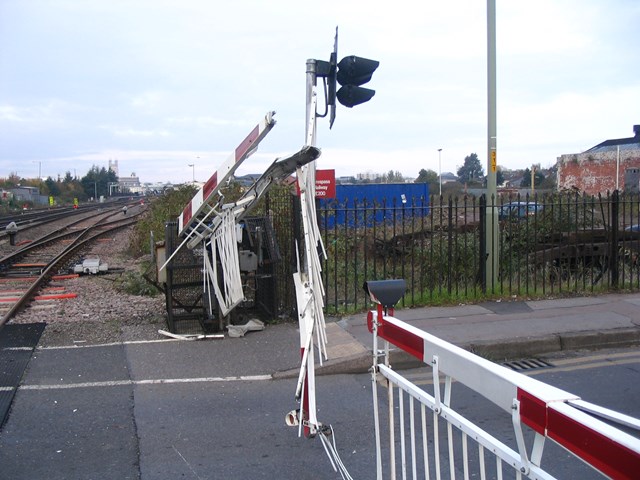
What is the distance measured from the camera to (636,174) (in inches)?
1490

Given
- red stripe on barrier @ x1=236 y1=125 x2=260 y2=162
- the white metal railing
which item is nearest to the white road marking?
red stripe on barrier @ x1=236 y1=125 x2=260 y2=162

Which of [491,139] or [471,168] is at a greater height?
[471,168]

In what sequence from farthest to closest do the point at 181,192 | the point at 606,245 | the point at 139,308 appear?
the point at 181,192 < the point at 606,245 < the point at 139,308

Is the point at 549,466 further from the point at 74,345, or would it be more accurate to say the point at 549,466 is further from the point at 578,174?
the point at 578,174

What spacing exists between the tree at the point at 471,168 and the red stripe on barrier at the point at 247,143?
64.7m

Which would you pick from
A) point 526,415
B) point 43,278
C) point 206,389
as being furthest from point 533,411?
point 43,278

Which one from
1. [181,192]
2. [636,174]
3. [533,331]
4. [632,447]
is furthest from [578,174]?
[632,447]

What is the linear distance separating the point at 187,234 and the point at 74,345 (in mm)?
1908

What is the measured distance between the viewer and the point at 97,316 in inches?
357

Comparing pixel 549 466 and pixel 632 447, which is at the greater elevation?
pixel 632 447

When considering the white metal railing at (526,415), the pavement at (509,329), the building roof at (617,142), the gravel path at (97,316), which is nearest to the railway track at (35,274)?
the gravel path at (97,316)

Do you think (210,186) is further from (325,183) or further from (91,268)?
(91,268)

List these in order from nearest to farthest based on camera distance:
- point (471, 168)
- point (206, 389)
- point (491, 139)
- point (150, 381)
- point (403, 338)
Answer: point (403, 338) < point (206, 389) < point (150, 381) < point (491, 139) < point (471, 168)

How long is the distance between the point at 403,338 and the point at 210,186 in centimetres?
397
